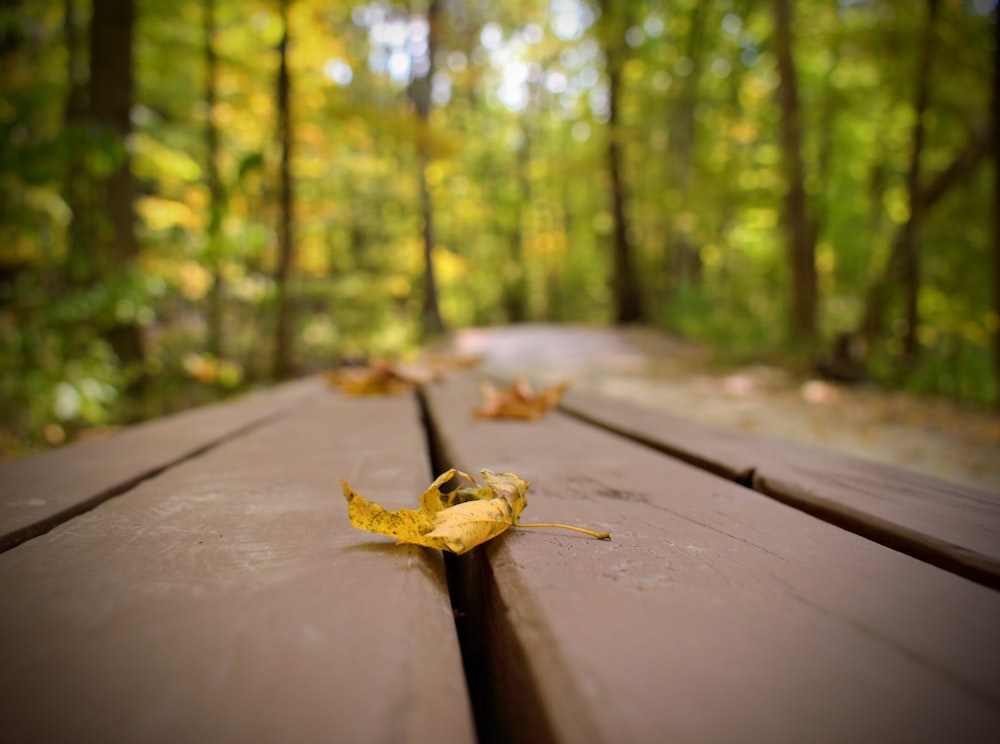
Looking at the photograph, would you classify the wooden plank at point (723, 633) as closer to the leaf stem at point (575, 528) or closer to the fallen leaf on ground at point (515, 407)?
the leaf stem at point (575, 528)

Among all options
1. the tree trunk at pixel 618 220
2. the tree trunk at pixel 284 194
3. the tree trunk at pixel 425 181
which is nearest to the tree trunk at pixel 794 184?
the tree trunk at pixel 618 220

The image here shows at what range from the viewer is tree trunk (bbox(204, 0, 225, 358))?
4.80m

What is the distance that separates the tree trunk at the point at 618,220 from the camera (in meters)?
10.2

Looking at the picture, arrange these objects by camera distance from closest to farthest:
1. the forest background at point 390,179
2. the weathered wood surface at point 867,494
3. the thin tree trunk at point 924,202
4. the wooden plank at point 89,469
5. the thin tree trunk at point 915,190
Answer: the weathered wood surface at point 867,494
the wooden plank at point 89,469
the forest background at point 390,179
the thin tree trunk at point 915,190
the thin tree trunk at point 924,202

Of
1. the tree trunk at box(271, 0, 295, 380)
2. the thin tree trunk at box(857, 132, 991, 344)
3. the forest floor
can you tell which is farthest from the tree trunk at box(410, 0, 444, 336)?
the thin tree trunk at box(857, 132, 991, 344)

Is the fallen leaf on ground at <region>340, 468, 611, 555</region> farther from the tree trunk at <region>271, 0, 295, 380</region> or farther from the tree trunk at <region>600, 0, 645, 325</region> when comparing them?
the tree trunk at <region>600, 0, 645, 325</region>

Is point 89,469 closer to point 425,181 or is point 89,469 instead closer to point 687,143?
point 425,181

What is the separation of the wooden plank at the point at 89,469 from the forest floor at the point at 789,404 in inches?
61.3

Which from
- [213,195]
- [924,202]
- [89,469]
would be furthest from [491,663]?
[924,202]

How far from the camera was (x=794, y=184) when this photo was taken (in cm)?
633

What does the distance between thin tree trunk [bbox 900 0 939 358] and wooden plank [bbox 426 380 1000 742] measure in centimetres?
678

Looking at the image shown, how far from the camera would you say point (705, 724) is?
0.29 meters

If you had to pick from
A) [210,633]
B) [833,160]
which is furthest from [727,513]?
[833,160]

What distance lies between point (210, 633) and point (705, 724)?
0.32 m
